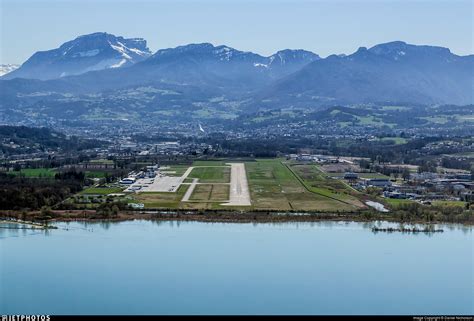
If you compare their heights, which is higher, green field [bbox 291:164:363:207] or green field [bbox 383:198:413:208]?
green field [bbox 291:164:363:207]

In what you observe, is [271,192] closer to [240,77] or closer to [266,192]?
[266,192]

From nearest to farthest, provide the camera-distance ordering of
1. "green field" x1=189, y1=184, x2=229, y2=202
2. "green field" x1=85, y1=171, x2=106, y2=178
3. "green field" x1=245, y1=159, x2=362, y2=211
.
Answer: "green field" x1=245, y1=159, x2=362, y2=211
"green field" x1=189, y1=184, x2=229, y2=202
"green field" x1=85, y1=171, x2=106, y2=178

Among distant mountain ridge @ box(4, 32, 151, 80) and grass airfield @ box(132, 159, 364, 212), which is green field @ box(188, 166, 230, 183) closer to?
grass airfield @ box(132, 159, 364, 212)

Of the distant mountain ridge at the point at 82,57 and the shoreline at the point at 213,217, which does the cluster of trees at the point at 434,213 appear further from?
the distant mountain ridge at the point at 82,57

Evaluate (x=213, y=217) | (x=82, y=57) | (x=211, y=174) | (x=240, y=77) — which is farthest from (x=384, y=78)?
(x=213, y=217)

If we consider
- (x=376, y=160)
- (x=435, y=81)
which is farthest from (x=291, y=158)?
(x=435, y=81)

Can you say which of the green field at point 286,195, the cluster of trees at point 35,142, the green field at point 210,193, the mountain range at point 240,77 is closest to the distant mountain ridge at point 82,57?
the mountain range at point 240,77

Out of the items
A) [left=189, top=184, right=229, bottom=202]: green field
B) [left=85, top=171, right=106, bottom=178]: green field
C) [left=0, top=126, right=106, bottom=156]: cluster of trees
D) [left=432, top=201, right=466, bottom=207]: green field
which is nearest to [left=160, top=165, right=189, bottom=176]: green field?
[left=85, top=171, right=106, bottom=178]: green field
